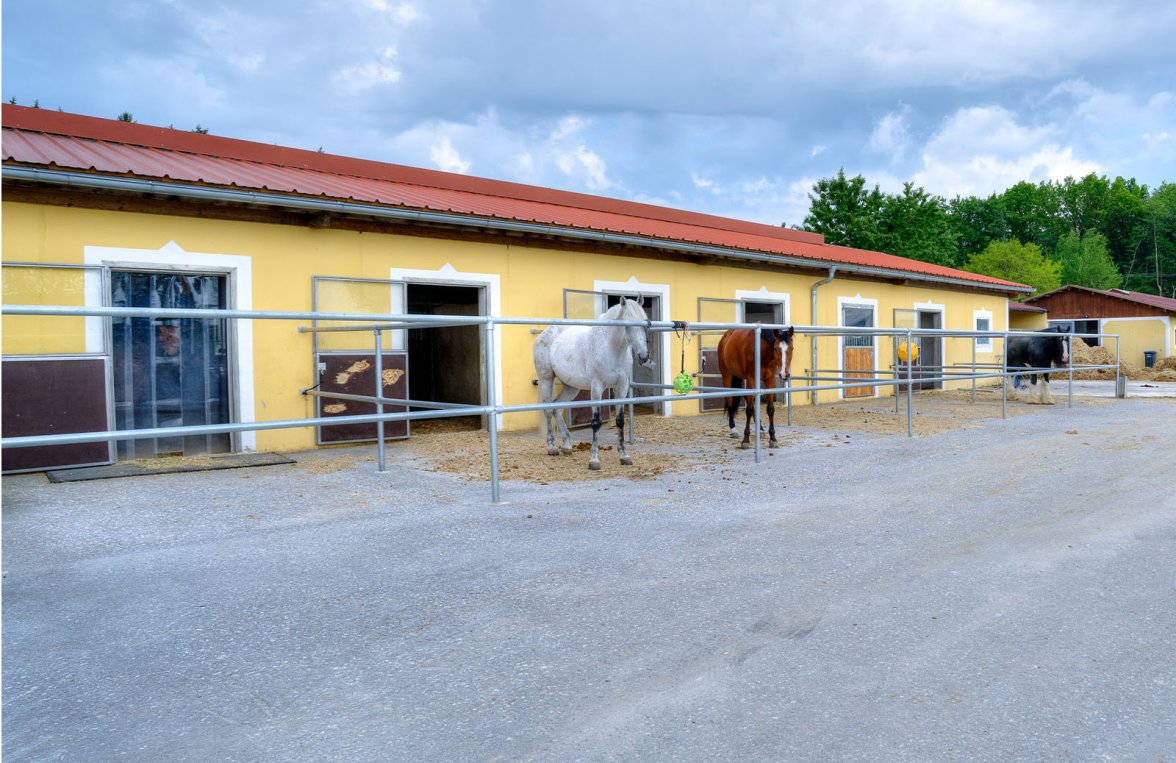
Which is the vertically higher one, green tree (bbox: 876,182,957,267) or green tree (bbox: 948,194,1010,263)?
green tree (bbox: 948,194,1010,263)

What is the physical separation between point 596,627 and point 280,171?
9700 mm

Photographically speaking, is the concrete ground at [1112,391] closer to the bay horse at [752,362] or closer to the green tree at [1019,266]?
the bay horse at [752,362]

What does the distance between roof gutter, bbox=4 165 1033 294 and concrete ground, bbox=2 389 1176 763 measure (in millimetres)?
3084

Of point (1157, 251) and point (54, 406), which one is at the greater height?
point (1157, 251)

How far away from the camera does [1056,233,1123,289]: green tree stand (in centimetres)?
5638

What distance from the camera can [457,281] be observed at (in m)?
9.99

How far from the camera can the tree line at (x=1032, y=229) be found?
44875 millimetres

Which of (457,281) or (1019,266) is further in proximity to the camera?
(1019,266)

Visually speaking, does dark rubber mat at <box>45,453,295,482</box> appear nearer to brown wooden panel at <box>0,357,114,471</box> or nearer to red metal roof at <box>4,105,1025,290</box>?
brown wooden panel at <box>0,357,114,471</box>

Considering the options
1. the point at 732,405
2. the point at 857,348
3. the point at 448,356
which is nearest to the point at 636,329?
the point at 732,405

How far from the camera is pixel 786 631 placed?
2.94m

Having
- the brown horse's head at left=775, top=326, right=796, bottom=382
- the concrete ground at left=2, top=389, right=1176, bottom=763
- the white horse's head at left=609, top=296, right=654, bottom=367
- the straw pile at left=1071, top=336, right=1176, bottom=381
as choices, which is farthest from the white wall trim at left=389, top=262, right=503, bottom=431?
the straw pile at left=1071, top=336, right=1176, bottom=381

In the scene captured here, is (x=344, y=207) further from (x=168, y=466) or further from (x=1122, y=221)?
(x=1122, y=221)

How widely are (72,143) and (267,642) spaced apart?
29.4 ft
